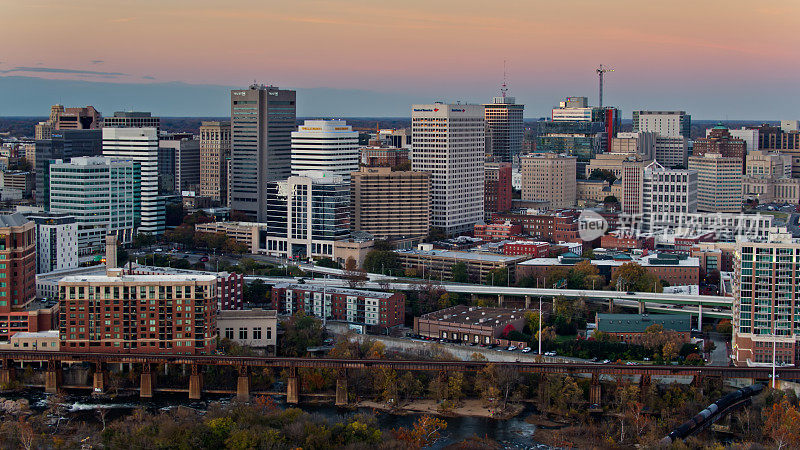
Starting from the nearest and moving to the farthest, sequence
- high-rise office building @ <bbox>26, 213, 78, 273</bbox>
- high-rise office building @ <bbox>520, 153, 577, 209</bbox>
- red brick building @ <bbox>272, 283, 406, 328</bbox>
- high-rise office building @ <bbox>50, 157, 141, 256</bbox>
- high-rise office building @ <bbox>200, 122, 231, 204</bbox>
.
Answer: red brick building @ <bbox>272, 283, 406, 328</bbox> → high-rise office building @ <bbox>26, 213, 78, 273</bbox> → high-rise office building @ <bbox>50, 157, 141, 256</bbox> → high-rise office building @ <bbox>520, 153, 577, 209</bbox> → high-rise office building @ <bbox>200, 122, 231, 204</bbox>

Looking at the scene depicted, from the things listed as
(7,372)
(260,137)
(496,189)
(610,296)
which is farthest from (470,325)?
(496,189)

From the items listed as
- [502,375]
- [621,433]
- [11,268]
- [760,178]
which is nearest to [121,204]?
[11,268]

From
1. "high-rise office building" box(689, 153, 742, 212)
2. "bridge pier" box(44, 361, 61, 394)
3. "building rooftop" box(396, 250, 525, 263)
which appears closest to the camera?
"bridge pier" box(44, 361, 61, 394)

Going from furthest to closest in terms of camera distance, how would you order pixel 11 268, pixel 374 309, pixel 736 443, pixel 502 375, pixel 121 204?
pixel 121 204 → pixel 374 309 → pixel 11 268 → pixel 502 375 → pixel 736 443

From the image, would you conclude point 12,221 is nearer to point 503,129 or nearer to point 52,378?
point 52,378

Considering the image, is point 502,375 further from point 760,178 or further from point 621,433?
point 760,178

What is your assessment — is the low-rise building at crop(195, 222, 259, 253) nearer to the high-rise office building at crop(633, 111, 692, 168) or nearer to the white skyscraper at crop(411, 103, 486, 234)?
the white skyscraper at crop(411, 103, 486, 234)

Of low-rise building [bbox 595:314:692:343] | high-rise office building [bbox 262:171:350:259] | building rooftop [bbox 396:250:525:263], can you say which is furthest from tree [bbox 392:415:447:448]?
high-rise office building [bbox 262:171:350:259]
